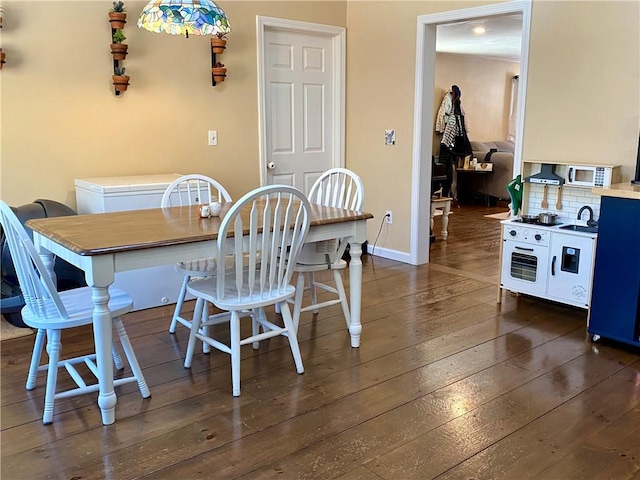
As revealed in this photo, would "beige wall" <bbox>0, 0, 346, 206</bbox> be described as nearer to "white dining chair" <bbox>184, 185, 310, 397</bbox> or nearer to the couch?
"white dining chair" <bbox>184, 185, 310, 397</bbox>

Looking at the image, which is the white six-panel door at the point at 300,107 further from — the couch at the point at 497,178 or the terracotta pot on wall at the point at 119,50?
the couch at the point at 497,178

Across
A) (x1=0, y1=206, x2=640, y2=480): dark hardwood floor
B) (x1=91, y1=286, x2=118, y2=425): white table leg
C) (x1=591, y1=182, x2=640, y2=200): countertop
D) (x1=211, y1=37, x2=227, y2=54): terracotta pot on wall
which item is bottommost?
(x1=0, y1=206, x2=640, y2=480): dark hardwood floor

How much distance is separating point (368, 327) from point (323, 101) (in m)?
2.56

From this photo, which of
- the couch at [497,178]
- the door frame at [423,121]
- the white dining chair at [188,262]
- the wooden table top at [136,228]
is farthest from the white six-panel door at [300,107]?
the couch at [497,178]

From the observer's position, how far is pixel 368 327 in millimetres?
3424

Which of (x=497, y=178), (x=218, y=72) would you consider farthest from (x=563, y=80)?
(x=497, y=178)

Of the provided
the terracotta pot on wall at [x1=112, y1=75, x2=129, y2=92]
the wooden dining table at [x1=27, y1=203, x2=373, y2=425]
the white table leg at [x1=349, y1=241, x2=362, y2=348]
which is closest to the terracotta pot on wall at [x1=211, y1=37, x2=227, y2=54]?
Answer: the terracotta pot on wall at [x1=112, y1=75, x2=129, y2=92]

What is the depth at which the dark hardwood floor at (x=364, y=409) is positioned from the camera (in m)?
2.06

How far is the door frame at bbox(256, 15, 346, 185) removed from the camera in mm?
4652

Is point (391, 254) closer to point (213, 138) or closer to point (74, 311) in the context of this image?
point (213, 138)

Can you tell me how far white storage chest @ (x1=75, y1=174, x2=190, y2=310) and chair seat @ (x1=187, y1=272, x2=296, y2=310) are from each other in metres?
0.97

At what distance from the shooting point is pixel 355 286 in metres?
3.04

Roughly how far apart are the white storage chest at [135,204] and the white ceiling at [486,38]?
136 inches

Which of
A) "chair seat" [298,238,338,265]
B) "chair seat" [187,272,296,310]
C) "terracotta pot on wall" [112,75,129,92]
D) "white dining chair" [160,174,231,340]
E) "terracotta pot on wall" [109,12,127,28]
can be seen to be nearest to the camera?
"chair seat" [187,272,296,310]
